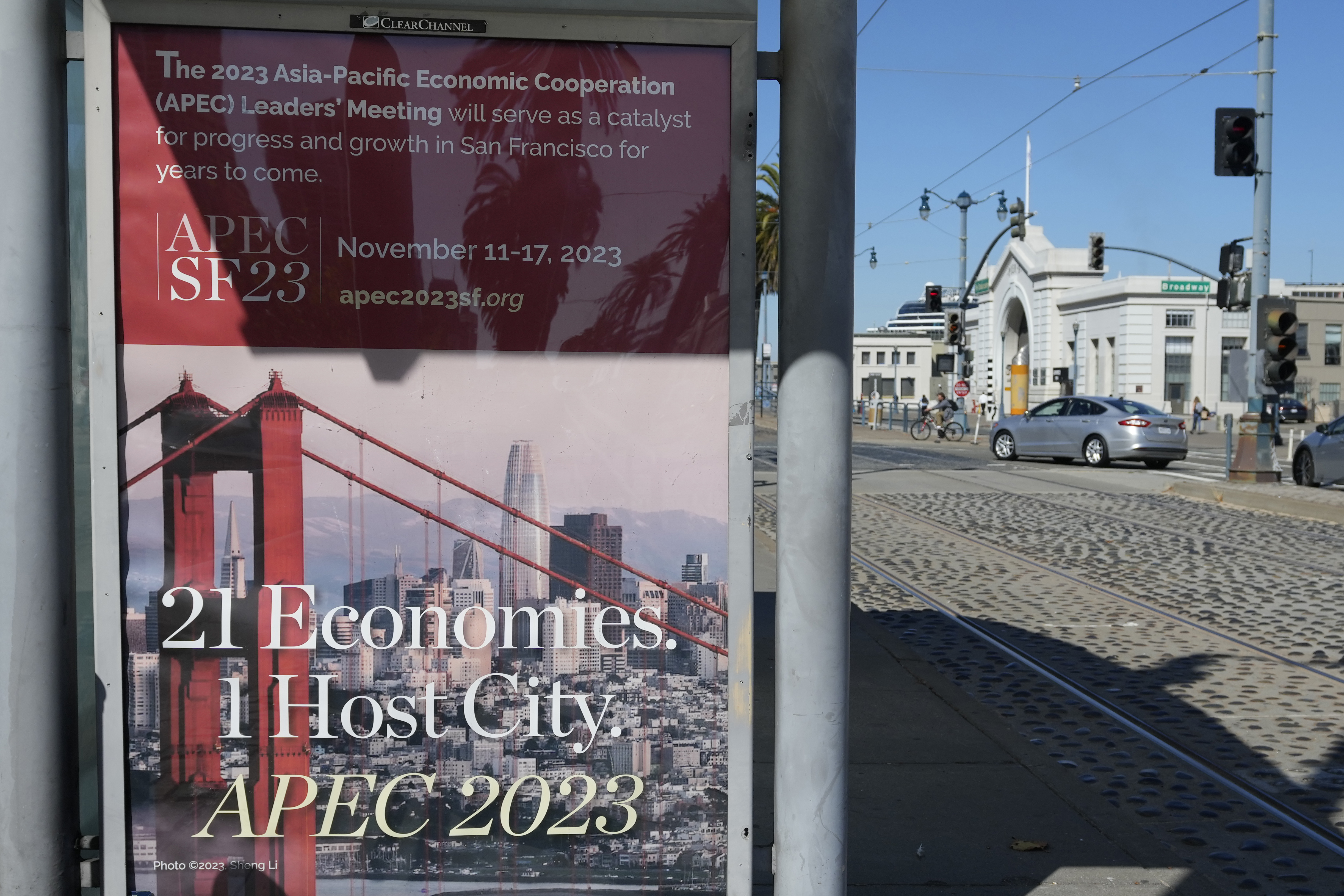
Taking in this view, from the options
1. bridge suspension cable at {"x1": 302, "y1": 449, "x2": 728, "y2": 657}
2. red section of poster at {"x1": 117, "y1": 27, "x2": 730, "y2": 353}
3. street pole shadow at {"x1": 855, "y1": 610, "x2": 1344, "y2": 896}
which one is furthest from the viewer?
street pole shadow at {"x1": 855, "y1": 610, "x2": 1344, "y2": 896}

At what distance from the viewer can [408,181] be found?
297 centimetres

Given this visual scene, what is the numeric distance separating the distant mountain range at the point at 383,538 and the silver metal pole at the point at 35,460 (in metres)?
0.18

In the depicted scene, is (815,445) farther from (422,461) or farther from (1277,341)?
(1277,341)

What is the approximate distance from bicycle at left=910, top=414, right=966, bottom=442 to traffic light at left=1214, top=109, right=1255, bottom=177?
2069cm

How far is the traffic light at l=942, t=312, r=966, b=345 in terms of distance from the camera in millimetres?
42747

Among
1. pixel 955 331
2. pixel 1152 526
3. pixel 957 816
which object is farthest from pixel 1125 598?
pixel 955 331

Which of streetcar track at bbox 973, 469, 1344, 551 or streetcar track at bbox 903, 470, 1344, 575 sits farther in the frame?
streetcar track at bbox 973, 469, 1344, 551

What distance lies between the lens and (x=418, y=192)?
9.75 feet

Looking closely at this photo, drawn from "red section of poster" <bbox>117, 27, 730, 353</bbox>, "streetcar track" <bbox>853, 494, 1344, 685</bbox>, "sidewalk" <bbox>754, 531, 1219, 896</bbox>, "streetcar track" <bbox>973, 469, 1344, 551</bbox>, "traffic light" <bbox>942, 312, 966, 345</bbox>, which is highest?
"traffic light" <bbox>942, 312, 966, 345</bbox>

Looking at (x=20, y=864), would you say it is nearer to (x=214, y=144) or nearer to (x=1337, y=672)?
(x=214, y=144)

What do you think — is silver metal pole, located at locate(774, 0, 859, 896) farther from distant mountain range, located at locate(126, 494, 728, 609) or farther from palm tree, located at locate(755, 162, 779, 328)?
palm tree, located at locate(755, 162, 779, 328)

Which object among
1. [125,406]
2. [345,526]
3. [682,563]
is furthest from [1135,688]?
[125,406]

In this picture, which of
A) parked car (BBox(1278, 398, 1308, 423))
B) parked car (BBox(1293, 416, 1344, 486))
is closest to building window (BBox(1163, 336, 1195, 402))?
parked car (BBox(1278, 398, 1308, 423))

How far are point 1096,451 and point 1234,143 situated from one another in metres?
8.26
